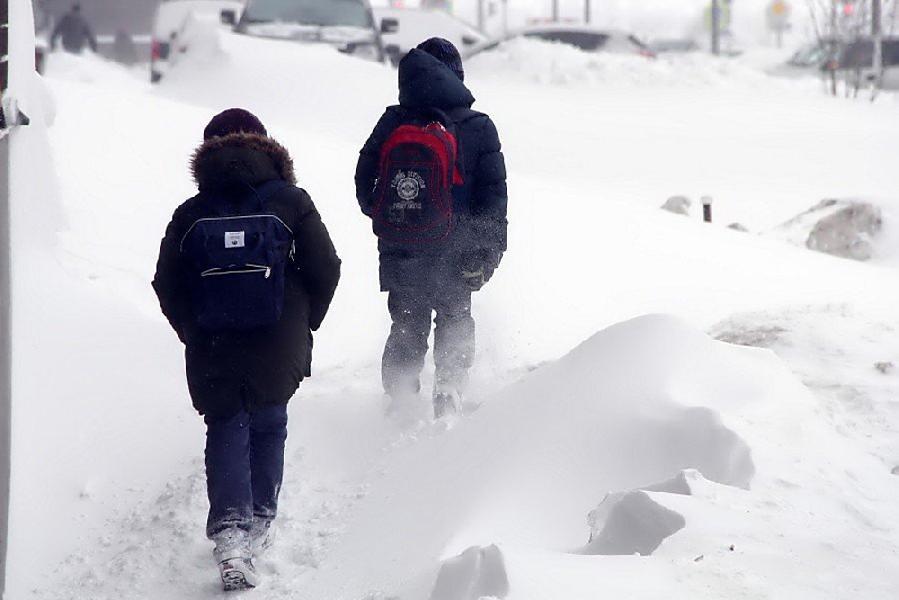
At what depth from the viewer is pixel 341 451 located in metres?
4.83

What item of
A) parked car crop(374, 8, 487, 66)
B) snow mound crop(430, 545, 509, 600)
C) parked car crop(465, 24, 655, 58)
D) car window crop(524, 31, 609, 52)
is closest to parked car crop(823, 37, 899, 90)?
parked car crop(465, 24, 655, 58)

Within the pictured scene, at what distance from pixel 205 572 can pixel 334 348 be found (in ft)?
7.75

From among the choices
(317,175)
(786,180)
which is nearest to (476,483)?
(317,175)

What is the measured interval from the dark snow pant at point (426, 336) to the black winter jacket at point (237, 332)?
1.04 metres

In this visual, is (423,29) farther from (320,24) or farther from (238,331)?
(238,331)

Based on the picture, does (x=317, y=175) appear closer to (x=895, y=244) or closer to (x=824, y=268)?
(x=824, y=268)

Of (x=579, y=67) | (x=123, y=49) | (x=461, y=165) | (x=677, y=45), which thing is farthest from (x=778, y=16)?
(x=461, y=165)

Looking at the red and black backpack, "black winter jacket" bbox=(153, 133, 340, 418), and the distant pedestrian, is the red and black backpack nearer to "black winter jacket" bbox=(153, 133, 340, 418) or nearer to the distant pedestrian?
"black winter jacket" bbox=(153, 133, 340, 418)

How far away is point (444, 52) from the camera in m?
4.59

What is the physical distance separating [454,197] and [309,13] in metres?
11.4

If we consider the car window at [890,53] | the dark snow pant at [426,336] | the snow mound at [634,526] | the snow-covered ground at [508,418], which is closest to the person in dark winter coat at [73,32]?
the snow-covered ground at [508,418]

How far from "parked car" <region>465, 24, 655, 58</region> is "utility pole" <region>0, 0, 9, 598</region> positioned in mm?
15141

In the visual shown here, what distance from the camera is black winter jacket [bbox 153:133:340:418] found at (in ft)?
11.8

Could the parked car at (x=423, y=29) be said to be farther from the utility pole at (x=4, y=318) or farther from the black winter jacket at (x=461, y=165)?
the utility pole at (x=4, y=318)
